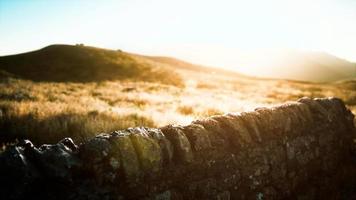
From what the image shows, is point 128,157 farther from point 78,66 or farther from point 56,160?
point 78,66

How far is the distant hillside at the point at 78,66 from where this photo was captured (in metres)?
42.9

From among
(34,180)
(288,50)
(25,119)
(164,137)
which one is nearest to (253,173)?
(164,137)

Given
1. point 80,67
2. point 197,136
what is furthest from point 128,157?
point 80,67

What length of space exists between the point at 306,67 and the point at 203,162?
134600mm

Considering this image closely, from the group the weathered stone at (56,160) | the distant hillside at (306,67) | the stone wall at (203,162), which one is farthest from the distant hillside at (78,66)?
the distant hillside at (306,67)

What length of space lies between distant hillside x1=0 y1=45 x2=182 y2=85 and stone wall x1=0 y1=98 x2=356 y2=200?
34.8 metres

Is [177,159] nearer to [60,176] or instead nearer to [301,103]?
[60,176]

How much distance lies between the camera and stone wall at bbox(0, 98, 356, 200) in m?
2.82

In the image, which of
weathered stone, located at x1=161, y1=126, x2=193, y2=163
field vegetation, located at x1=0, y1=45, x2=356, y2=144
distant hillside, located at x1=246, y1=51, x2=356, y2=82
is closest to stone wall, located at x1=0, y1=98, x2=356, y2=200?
weathered stone, located at x1=161, y1=126, x2=193, y2=163

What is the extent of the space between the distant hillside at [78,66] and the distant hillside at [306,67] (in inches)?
3003

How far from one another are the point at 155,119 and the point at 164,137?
24.7 feet

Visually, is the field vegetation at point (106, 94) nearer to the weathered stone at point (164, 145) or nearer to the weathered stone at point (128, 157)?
the weathered stone at point (164, 145)

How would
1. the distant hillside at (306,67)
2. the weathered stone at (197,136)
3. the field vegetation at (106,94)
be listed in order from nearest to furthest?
the weathered stone at (197,136), the field vegetation at (106,94), the distant hillside at (306,67)

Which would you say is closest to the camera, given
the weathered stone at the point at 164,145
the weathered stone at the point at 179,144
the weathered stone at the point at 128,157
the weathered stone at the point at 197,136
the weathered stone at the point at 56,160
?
the weathered stone at the point at 56,160
